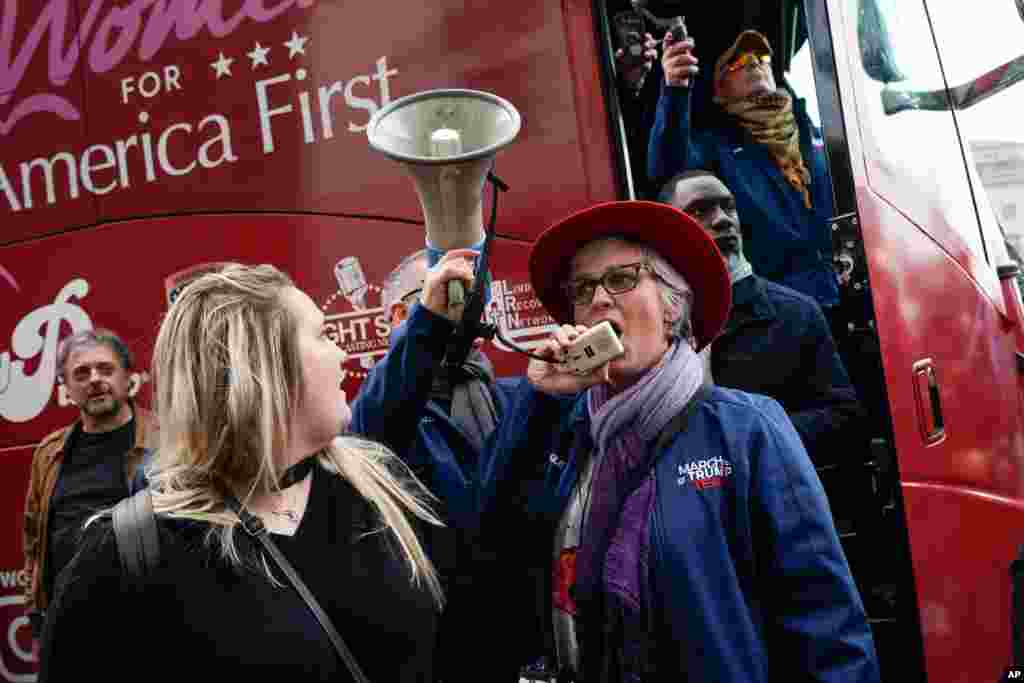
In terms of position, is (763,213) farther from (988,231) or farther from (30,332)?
(30,332)

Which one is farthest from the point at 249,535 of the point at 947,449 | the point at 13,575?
the point at 13,575

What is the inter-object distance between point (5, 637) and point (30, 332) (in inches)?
46.4

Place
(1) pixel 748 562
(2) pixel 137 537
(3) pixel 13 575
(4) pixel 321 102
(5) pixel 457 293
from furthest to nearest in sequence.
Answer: (3) pixel 13 575, (4) pixel 321 102, (5) pixel 457 293, (1) pixel 748 562, (2) pixel 137 537

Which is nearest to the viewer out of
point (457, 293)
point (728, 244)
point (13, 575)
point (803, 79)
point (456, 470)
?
point (457, 293)

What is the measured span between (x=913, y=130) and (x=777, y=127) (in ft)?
1.51

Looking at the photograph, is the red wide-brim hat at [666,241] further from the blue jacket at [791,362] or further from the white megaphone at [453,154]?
→ the blue jacket at [791,362]

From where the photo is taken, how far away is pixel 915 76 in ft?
10.9

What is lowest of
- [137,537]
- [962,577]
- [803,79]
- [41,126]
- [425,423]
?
[962,577]

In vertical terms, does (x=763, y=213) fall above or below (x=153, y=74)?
below

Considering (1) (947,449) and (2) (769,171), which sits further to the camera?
(2) (769,171)

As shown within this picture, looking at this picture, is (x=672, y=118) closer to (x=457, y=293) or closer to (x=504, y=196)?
(x=504, y=196)

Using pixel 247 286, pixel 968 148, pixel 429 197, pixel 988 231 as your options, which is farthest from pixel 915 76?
pixel 247 286

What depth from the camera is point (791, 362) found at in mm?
2938

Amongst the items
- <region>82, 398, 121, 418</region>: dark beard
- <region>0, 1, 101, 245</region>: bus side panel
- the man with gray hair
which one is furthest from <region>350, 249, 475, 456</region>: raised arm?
<region>0, 1, 101, 245</region>: bus side panel
